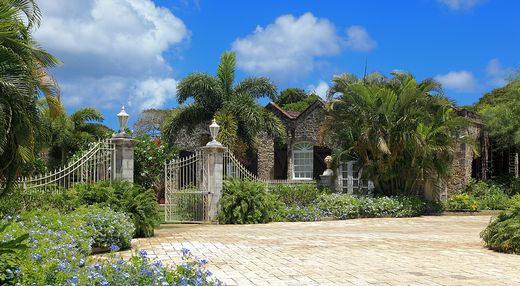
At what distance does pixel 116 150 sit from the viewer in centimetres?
1333

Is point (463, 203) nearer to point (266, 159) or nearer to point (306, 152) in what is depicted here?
point (306, 152)

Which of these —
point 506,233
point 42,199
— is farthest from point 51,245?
point 506,233

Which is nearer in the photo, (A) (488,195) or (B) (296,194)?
(B) (296,194)

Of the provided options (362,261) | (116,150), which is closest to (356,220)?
(116,150)

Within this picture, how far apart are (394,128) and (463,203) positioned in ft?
18.3

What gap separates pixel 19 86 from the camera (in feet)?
35.4

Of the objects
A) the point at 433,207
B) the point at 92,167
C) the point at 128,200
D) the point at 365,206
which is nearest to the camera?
the point at 128,200

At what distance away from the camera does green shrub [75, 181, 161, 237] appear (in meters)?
11.6

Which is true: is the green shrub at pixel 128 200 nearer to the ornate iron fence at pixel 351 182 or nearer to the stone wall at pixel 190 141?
the ornate iron fence at pixel 351 182

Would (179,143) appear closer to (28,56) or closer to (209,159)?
(209,159)

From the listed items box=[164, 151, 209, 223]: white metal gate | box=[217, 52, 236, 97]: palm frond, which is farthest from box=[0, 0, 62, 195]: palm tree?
box=[217, 52, 236, 97]: palm frond

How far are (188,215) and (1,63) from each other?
7505 millimetres

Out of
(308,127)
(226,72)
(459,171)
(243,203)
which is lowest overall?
(243,203)

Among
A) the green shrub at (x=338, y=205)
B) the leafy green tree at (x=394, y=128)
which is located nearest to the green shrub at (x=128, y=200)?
the green shrub at (x=338, y=205)
